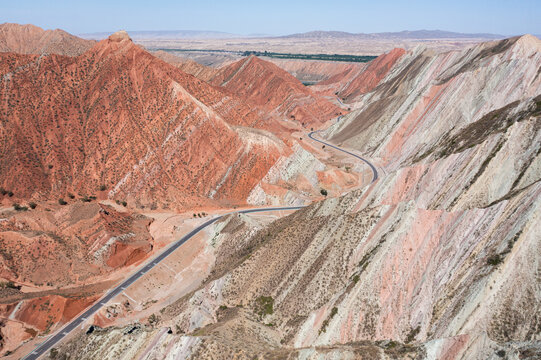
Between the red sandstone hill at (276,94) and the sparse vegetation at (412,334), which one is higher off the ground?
the red sandstone hill at (276,94)

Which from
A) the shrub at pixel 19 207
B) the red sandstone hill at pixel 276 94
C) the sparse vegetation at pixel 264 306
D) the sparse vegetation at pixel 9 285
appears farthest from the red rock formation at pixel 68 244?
the red sandstone hill at pixel 276 94

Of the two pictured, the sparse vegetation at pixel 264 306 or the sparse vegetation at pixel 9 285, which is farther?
the sparse vegetation at pixel 9 285

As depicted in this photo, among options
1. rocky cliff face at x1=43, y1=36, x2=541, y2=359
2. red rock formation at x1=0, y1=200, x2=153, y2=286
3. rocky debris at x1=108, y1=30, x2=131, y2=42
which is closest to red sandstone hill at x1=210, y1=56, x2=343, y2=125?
rocky debris at x1=108, y1=30, x2=131, y2=42

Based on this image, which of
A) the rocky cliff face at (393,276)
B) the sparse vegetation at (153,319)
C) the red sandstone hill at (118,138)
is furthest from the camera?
the red sandstone hill at (118,138)

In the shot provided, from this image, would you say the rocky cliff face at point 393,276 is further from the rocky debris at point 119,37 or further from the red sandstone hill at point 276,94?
the red sandstone hill at point 276,94

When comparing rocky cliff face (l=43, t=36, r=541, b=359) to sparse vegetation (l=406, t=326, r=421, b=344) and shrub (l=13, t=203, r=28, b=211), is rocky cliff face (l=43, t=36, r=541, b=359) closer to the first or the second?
sparse vegetation (l=406, t=326, r=421, b=344)

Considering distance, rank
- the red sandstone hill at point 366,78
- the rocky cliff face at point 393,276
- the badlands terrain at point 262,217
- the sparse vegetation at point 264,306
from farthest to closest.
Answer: the red sandstone hill at point 366,78 < the sparse vegetation at point 264,306 < the badlands terrain at point 262,217 < the rocky cliff face at point 393,276

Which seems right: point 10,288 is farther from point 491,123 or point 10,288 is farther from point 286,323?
point 491,123

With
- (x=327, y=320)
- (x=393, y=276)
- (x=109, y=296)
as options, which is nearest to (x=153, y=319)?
(x=109, y=296)
